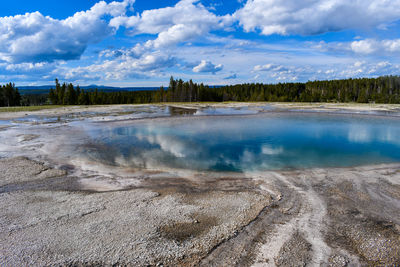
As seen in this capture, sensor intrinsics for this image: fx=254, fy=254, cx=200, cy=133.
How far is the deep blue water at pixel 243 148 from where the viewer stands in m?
14.4

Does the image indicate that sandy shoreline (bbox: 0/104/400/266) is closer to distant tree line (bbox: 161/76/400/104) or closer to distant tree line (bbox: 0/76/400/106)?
distant tree line (bbox: 0/76/400/106)

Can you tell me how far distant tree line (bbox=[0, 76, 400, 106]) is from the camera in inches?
3100

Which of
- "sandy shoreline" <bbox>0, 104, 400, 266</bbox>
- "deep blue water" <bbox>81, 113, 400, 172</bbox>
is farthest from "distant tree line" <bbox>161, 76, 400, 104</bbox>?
"sandy shoreline" <bbox>0, 104, 400, 266</bbox>

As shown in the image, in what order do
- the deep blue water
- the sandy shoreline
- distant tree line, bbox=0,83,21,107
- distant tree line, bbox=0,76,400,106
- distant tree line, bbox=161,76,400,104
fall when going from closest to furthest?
the sandy shoreline
the deep blue water
distant tree line, bbox=0,83,21,107
distant tree line, bbox=0,76,400,106
distant tree line, bbox=161,76,400,104

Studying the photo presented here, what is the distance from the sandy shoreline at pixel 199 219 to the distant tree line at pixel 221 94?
74910 millimetres

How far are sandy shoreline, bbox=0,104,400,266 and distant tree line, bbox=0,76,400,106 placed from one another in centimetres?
7491

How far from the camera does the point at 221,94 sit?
387 ft

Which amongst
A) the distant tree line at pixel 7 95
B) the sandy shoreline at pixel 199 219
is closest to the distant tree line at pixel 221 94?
the distant tree line at pixel 7 95

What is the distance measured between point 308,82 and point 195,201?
14118 centimetres

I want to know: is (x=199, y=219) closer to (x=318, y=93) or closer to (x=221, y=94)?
(x=221, y=94)

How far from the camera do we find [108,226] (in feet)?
23.6

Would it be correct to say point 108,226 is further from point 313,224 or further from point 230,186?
point 313,224

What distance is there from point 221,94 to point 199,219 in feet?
370

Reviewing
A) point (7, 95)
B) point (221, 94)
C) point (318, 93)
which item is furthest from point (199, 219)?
point (318, 93)
